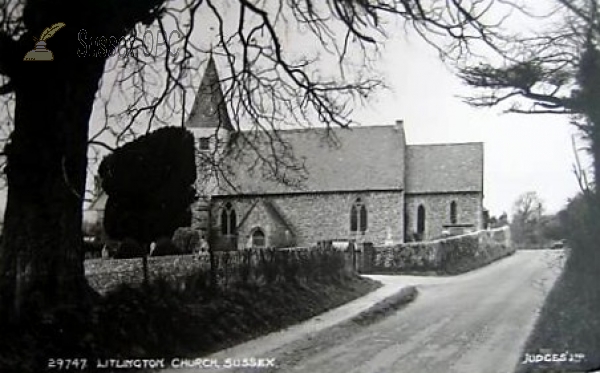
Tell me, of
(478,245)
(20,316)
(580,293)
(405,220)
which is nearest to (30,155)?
(20,316)

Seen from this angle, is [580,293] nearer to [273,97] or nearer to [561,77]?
[561,77]

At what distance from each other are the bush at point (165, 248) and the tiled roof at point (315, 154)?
392 millimetres

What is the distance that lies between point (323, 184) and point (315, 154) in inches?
6.6

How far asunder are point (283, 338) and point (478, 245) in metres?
1.18

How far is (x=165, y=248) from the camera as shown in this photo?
329 cm

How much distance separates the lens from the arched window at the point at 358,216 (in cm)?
349

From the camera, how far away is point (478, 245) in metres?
3.70

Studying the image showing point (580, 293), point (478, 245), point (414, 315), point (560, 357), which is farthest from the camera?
point (478, 245)

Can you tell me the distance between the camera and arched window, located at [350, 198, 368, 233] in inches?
137

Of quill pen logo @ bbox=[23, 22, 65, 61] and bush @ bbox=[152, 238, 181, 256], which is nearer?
quill pen logo @ bbox=[23, 22, 65, 61]

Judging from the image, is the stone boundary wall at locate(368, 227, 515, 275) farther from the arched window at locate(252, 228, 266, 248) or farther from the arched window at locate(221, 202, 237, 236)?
the arched window at locate(221, 202, 237, 236)

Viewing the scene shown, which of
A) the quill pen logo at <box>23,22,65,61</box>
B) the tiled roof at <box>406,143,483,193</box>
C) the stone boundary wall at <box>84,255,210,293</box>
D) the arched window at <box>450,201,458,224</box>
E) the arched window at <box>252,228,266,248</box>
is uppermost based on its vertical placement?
the quill pen logo at <box>23,22,65,61</box>

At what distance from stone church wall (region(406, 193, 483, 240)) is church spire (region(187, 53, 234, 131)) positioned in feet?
3.33

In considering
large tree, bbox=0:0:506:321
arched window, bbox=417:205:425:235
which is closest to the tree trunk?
large tree, bbox=0:0:506:321
